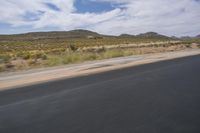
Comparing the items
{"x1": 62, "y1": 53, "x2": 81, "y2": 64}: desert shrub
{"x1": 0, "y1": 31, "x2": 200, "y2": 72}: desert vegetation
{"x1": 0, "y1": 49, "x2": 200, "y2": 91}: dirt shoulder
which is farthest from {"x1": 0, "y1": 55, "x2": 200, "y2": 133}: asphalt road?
{"x1": 62, "y1": 53, "x2": 81, "y2": 64}: desert shrub

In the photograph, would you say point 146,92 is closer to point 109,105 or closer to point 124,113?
point 109,105

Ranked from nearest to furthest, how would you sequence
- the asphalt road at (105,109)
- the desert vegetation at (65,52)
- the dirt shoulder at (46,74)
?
the asphalt road at (105,109), the dirt shoulder at (46,74), the desert vegetation at (65,52)

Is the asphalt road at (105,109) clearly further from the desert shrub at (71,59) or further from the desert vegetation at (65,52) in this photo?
the desert shrub at (71,59)

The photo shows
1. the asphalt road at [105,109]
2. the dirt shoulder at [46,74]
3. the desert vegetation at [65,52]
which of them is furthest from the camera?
the desert vegetation at [65,52]

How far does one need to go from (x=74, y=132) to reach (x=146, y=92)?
492 cm

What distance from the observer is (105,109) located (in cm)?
771

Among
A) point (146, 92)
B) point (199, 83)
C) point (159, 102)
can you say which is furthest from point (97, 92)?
point (199, 83)

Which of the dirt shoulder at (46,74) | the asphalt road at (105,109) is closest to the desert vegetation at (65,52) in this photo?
the dirt shoulder at (46,74)

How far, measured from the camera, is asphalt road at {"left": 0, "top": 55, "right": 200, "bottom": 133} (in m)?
6.12

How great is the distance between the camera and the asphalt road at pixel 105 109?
6125 mm

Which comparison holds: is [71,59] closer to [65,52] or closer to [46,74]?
[46,74]

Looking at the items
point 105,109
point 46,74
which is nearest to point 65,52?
point 46,74

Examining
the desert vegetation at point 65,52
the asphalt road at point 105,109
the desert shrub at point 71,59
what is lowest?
the desert vegetation at point 65,52

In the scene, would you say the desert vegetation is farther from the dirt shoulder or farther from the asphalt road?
the asphalt road
